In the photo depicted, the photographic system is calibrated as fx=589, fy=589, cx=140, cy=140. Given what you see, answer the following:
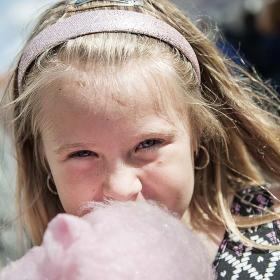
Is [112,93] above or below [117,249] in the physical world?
above

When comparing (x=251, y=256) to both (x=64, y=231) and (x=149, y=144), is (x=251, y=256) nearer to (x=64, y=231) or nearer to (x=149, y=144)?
(x=149, y=144)

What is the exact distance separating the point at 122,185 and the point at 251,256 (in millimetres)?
351

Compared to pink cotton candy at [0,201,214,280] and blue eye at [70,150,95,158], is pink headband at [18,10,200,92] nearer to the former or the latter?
blue eye at [70,150,95,158]

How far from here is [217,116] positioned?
4.74 ft

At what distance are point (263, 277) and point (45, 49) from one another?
68cm

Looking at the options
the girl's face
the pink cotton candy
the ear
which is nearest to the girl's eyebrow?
the girl's face

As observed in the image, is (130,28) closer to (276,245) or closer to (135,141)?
(135,141)

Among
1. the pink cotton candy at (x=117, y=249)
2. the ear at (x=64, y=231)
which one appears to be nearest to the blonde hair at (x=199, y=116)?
the pink cotton candy at (x=117, y=249)

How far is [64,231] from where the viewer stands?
0.94m

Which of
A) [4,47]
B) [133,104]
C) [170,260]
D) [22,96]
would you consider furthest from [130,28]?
[4,47]

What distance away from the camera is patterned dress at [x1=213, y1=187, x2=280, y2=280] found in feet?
4.16

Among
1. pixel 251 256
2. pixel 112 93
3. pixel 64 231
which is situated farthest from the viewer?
pixel 251 256

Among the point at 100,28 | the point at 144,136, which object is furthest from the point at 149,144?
the point at 100,28

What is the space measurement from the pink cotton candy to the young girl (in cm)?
11
